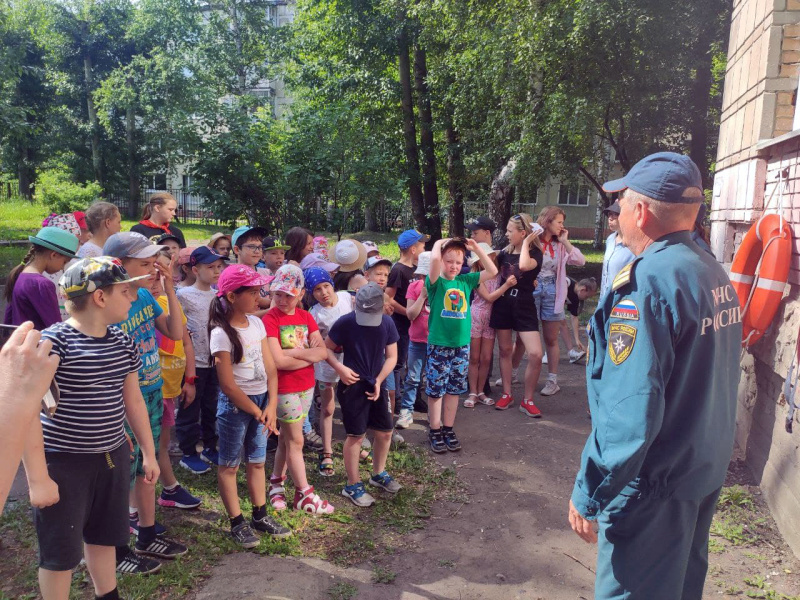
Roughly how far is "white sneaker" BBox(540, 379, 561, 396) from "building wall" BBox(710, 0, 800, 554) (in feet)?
6.68

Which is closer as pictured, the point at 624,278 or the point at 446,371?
the point at 624,278

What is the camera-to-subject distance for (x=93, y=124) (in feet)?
105

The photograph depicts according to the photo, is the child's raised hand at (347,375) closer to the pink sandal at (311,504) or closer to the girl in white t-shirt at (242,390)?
the girl in white t-shirt at (242,390)

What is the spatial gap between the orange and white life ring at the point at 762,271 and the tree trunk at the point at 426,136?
13.7 meters

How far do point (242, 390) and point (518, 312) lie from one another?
3348 mm

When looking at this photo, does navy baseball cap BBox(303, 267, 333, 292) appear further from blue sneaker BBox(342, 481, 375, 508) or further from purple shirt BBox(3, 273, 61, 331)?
purple shirt BBox(3, 273, 61, 331)

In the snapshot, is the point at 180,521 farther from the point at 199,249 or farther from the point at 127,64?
the point at 127,64

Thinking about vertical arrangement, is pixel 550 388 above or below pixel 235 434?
below

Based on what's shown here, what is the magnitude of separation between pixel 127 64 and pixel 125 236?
35001mm

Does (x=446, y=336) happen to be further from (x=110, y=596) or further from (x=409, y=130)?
(x=409, y=130)

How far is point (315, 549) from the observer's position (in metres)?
3.86

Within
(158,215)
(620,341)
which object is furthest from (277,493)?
(620,341)

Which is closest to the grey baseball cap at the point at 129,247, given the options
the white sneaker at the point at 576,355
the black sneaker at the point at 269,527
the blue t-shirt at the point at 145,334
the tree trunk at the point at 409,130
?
the blue t-shirt at the point at 145,334

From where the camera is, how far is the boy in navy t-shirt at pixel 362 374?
4.41 meters
